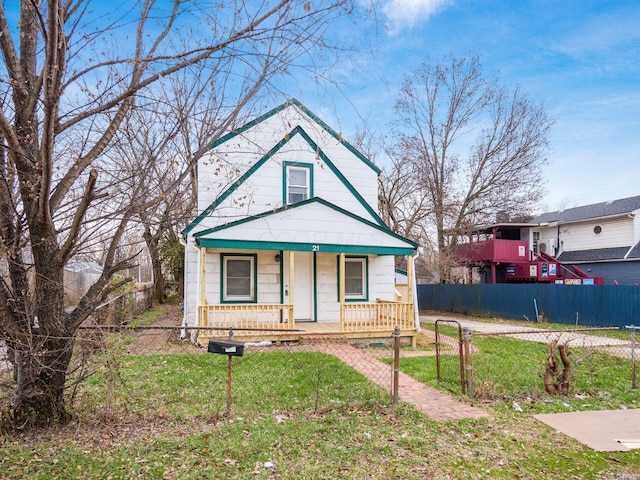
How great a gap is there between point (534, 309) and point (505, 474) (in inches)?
599

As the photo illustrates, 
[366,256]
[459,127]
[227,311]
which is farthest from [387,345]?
[459,127]

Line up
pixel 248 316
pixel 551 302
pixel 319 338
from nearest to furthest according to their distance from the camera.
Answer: pixel 319 338, pixel 248 316, pixel 551 302

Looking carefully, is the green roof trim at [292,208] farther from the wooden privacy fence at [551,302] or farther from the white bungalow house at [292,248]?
the wooden privacy fence at [551,302]

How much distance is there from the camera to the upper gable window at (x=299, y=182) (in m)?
12.2

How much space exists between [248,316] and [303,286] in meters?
2.01

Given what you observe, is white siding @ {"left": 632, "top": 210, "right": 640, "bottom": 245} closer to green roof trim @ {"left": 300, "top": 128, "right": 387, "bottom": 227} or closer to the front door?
green roof trim @ {"left": 300, "top": 128, "right": 387, "bottom": 227}

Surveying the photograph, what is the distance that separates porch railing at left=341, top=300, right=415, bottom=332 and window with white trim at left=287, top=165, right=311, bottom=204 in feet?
11.9

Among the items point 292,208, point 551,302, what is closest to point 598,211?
point 551,302

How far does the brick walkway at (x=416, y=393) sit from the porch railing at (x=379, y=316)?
1.66m

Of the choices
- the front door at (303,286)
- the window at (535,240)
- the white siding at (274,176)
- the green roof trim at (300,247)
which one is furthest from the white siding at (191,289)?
the window at (535,240)

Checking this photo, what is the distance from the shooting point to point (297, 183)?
1233 centimetres

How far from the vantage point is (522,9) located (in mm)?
7969

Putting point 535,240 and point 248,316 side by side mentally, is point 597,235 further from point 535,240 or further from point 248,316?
point 248,316

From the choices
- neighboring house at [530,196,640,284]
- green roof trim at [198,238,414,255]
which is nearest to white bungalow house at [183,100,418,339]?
green roof trim at [198,238,414,255]
